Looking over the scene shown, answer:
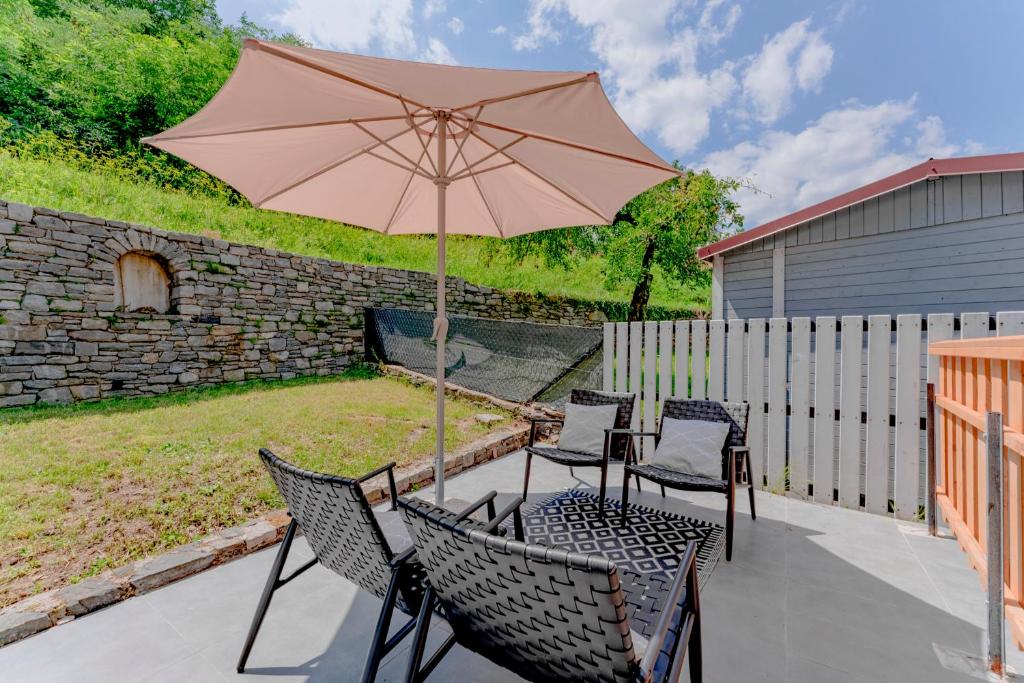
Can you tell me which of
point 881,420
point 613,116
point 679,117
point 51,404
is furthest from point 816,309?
point 51,404

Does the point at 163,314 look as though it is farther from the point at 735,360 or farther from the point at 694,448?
the point at 735,360

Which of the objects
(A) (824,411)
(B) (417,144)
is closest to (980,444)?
(A) (824,411)

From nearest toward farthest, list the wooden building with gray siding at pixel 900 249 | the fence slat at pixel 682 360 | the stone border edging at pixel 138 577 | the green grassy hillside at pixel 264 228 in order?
the stone border edging at pixel 138 577 < the fence slat at pixel 682 360 < the wooden building with gray siding at pixel 900 249 < the green grassy hillside at pixel 264 228

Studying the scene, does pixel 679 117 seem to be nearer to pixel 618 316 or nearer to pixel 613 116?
pixel 618 316

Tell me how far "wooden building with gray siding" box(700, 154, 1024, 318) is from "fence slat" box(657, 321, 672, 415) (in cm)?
278

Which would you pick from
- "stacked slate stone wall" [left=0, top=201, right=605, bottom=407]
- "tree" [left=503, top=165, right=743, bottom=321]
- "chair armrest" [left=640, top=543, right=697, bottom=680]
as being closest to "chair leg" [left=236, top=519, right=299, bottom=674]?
"chair armrest" [left=640, top=543, right=697, bottom=680]

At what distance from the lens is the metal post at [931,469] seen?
8.63 feet

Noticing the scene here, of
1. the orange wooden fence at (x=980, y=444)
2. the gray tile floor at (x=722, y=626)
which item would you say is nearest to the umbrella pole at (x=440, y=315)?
the gray tile floor at (x=722, y=626)

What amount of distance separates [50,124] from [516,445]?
1150cm

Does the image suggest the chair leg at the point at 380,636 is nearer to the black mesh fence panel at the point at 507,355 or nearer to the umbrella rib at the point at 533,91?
the umbrella rib at the point at 533,91

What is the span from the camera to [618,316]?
458 inches

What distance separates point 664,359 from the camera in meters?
4.07

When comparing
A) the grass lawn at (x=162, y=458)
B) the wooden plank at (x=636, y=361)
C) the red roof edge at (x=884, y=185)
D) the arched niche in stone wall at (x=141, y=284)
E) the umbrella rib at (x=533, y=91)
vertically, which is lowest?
the grass lawn at (x=162, y=458)

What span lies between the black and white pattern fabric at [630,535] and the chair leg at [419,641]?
1326 mm
